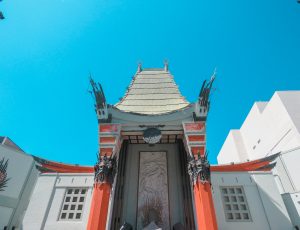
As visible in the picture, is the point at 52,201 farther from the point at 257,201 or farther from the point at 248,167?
the point at 248,167

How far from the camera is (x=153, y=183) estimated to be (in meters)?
11.7

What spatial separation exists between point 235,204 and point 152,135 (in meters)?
6.11

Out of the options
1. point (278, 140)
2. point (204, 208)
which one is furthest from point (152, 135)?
point (278, 140)

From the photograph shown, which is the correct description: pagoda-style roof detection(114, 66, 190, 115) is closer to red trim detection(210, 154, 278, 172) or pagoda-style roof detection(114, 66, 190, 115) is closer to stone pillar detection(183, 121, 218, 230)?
stone pillar detection(183, 121, 218, 230)

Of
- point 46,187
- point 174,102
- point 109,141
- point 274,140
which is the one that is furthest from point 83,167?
point 274,140

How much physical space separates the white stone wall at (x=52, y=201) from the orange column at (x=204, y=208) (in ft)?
19.8

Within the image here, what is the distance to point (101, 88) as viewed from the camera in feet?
38.0

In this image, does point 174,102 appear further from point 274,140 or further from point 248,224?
point 274,140

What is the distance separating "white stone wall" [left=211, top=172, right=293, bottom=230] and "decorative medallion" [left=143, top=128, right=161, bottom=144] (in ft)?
14.6

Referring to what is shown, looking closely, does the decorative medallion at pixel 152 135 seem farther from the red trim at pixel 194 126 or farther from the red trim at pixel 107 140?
the red trim at pixel 107 140

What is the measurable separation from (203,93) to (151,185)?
6097 millimetres

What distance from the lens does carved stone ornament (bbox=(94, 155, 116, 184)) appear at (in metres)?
9.80

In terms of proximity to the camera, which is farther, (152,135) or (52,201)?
(52,201)

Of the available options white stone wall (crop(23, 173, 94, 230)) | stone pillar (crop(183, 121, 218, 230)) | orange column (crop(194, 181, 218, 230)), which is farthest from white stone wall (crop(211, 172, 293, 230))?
white stone wall (crop(23, 173, 94, 230))
